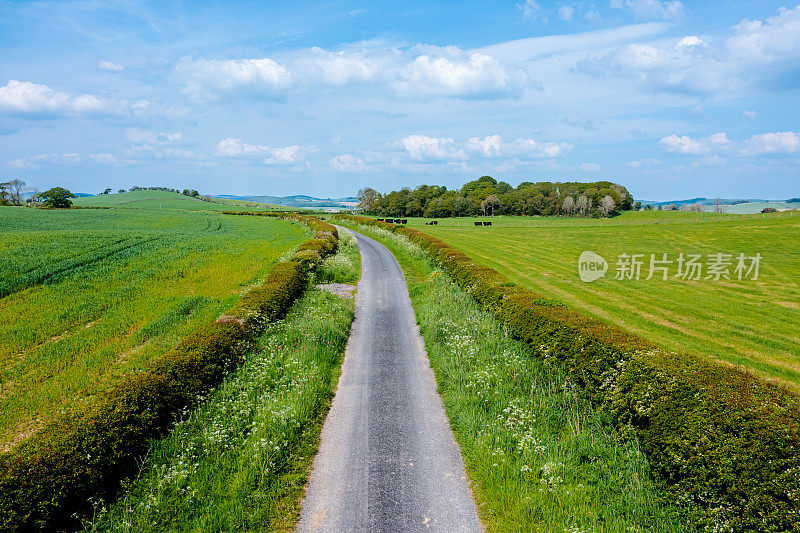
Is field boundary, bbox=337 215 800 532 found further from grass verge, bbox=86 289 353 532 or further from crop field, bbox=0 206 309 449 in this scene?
crop field, bbox=0 206 309 449

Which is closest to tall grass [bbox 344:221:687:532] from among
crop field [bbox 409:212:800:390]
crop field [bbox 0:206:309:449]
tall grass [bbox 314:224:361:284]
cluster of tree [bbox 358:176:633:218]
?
crop field [bbox 409:212:800:390]

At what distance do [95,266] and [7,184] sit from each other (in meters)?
143

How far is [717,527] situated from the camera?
527cm

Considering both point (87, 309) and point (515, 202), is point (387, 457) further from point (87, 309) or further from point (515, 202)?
point (515, 202)

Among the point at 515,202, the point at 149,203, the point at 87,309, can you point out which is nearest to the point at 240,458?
the point at 87,309

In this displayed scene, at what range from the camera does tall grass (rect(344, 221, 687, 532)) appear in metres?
6.07

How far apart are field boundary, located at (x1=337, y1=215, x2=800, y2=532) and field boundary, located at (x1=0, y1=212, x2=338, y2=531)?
9008mm

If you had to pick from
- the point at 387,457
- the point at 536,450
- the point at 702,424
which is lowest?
the point at 387,457

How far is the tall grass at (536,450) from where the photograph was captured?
6070 millimetres

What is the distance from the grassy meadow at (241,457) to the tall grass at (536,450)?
11.1ft

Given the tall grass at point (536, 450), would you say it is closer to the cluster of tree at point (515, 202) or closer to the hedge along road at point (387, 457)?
the hedge along road at point (387, 457)

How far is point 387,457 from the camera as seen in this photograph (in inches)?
311

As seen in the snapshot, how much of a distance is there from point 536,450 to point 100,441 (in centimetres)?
774

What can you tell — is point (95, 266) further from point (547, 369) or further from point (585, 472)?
point (585, 472)
